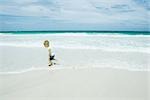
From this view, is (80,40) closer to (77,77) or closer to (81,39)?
(81,39)

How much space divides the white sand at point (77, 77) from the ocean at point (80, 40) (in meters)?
0.03

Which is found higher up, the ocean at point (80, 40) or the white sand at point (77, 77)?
the ocean at point (80, 40)

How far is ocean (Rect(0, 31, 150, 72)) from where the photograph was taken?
1.95m

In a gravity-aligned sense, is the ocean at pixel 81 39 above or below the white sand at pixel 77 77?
above

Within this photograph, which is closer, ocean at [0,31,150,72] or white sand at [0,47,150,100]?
white sand at [0,47,150,100]

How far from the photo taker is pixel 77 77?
1.90 meters

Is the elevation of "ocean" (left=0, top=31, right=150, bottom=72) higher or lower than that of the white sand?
higher

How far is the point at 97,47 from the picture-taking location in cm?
198

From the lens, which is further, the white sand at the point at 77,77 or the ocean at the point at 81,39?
the ocean at the point at 81,39

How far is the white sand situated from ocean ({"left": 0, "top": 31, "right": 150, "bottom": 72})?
3 centimetres

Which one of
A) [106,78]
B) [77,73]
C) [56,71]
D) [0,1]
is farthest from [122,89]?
[0,1]

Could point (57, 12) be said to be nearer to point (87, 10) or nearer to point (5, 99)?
point (87, 10)

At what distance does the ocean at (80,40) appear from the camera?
1945mm

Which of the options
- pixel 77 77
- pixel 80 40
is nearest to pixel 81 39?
pixel 80 40
